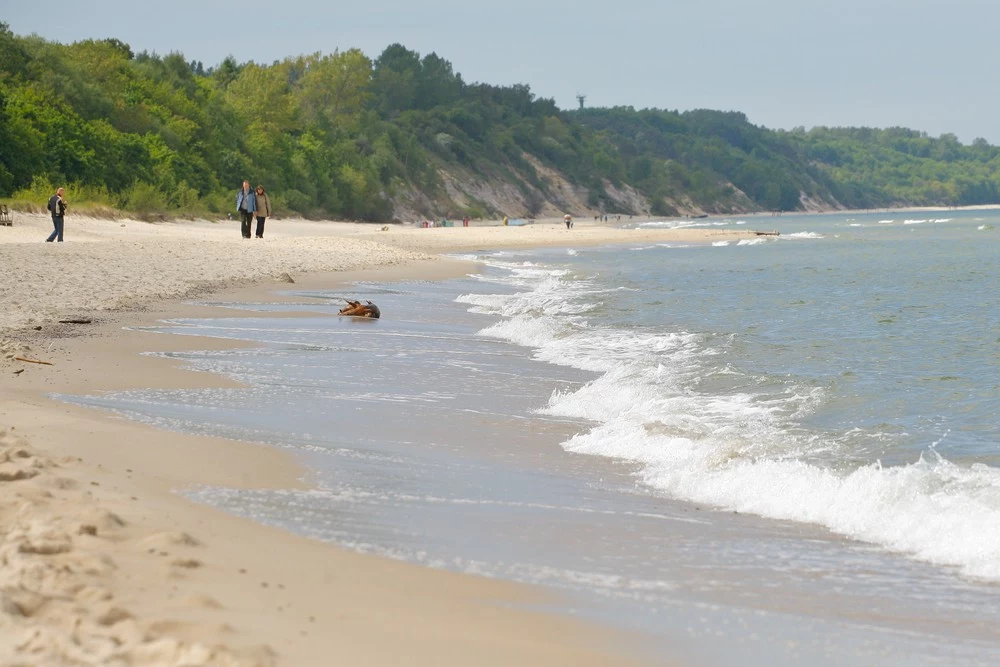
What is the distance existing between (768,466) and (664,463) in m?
0.82

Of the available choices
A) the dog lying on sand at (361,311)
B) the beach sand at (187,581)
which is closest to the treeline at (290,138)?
the dog lying on sand at (361,311)

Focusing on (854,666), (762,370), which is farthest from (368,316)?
(854,666)

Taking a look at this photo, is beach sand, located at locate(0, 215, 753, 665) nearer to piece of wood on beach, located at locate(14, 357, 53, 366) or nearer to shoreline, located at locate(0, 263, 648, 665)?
shoreline, located at locate(0, 263, 648, 665)

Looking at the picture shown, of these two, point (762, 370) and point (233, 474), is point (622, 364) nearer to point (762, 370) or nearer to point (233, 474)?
point (762, 370)

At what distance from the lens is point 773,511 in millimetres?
7250

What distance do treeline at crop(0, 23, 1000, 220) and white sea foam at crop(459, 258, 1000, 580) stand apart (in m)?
31.3

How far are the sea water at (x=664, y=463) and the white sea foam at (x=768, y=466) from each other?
0.08ft

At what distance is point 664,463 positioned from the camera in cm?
848

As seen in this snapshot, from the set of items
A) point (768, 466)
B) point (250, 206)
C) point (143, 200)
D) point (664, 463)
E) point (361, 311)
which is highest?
→ point (143, 200)

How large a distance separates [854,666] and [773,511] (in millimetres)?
2748

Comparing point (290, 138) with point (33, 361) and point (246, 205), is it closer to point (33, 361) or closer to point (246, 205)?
point (246, 205)

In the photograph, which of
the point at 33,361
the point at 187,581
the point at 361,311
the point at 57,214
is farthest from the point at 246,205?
the point at 187,581

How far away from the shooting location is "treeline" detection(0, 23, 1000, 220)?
46.7 meters

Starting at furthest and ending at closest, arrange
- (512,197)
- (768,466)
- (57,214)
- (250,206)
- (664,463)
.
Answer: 1. (512,197)
2. (250,206)
3. (57,214)
4. (664,463)
5. (768,466)
